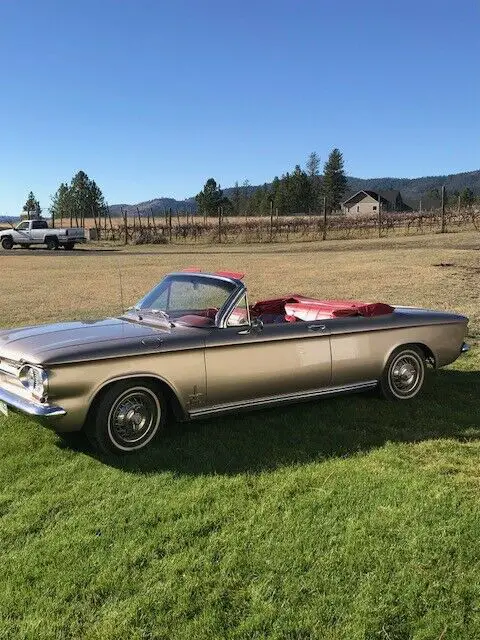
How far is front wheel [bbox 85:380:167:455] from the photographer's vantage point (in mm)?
4336

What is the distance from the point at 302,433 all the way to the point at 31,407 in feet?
6.63

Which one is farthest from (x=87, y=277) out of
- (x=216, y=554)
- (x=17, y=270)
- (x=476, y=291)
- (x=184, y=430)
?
(x=216, y=554)

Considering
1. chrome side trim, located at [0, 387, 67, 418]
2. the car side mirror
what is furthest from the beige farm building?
chrome side trim, located at [0, 387, 67, 418]

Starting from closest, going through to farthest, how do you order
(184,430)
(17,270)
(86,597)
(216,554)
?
1. (86,597)
2. (216,554)
3. (184,430)
4. (17,270)

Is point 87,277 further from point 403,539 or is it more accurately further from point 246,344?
point 403,539

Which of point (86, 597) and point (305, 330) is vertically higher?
point (305, 330)

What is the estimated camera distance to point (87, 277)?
1884 cm

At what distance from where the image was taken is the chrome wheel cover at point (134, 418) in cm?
440

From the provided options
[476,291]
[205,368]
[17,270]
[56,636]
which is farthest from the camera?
[17,270]

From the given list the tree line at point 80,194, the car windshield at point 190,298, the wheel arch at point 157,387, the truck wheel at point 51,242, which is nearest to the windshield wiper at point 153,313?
the car windshield at point 190,298

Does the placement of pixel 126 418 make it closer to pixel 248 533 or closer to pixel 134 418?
pixel 134 418

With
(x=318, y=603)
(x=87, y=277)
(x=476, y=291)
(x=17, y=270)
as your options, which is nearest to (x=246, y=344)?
(x=318, y=603)

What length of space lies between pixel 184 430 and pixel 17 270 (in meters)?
18.6

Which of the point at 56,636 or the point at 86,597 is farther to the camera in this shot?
the point at 86,597
